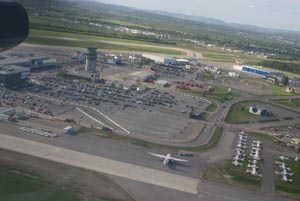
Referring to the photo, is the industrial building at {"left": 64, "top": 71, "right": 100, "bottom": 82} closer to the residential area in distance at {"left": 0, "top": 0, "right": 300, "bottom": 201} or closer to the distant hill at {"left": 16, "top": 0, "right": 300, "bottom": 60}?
the residential area in distance at {"left": 0, "top": 0, "right": 300, "bottom": 201}

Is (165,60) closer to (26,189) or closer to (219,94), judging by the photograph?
(219,94)

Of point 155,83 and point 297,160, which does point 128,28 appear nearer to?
point 155,83

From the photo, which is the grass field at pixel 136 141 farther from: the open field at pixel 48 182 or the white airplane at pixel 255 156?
the open field at pixel 48 182

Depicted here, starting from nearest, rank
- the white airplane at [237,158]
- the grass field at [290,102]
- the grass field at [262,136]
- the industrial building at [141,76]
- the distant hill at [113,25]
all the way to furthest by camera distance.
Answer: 1. the distant hill at [113,25]
2. the white airplane at [237,158]
3. the grass field at [262,136]
4. the grass field at [290,102]
5. the industrial building at [141,76]

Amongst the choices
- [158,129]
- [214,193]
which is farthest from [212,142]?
[214,193]

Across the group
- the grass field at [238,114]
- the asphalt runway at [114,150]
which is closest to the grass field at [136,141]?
the asphalt runway at [114,150]
